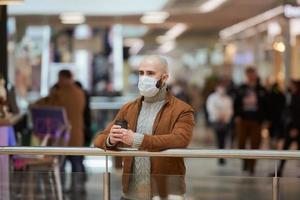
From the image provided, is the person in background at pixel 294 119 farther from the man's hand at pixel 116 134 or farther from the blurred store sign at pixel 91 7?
the man's hand at pixel 116 134

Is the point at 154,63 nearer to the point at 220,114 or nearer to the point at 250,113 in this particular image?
the point at 250,113

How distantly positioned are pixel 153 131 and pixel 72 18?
33.1 ft

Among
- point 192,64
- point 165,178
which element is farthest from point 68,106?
point 192,64

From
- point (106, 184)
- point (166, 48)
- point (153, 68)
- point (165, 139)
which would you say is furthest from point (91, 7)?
point (166, 48)

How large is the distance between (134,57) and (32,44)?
1355cm

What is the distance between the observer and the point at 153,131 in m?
4.49

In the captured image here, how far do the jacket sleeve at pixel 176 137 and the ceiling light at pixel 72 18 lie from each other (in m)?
9.46

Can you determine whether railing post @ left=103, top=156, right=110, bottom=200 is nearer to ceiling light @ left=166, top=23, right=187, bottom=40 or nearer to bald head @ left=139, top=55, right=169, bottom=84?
bald head @ left=139, top=55, right=169, bottom=84

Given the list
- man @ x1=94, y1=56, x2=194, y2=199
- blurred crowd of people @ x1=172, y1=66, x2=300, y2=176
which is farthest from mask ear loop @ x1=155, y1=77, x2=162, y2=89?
blurred crowd of people @ x1=172, y1=66, x2=300, y2=176

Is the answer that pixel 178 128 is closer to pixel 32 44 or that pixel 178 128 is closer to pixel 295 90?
pixel 295 90

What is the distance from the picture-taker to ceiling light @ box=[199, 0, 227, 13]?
13455 mm

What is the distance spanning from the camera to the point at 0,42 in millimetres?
8578

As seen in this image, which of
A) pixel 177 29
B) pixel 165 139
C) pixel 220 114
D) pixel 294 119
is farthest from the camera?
pixel 177 29

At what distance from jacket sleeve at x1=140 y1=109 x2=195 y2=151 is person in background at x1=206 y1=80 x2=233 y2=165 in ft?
32.6
